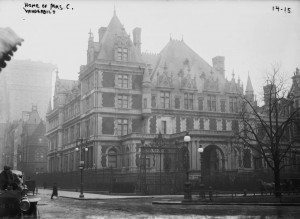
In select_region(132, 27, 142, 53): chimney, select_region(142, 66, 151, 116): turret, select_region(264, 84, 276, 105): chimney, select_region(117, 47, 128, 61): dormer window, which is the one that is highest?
select_region(132, 27, 142, 53): chimney

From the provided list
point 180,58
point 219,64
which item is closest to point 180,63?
point 180,58

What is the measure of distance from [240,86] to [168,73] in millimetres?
12282

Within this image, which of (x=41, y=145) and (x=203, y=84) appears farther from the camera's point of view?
(x=41, y=145)

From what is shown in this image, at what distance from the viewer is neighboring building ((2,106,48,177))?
8369cm

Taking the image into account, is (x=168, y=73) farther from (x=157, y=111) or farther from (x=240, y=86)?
(x=240, y=86)

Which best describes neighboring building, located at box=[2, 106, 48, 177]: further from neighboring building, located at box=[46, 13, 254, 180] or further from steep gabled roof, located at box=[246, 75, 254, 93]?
steep gabled roof, located at box=[246, 75, 254, 93]

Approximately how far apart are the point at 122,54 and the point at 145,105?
7.31 m

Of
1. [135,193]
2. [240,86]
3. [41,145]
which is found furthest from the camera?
[41,145]

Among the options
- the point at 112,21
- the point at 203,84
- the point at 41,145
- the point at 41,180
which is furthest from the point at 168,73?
the point at 41,145

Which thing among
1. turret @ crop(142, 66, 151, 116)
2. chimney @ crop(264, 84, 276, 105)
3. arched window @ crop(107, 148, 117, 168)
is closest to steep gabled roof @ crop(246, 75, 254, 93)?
turret @ crop(142, 66, 151, 116)

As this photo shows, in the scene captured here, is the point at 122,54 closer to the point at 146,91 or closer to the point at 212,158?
the point at 146,91

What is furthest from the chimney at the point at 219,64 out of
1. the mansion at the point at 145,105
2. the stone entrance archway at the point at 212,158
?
the stone entrance archway at the point at 212,158

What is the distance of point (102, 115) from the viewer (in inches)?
2002

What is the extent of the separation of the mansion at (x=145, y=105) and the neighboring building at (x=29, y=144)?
21633 millimetres
